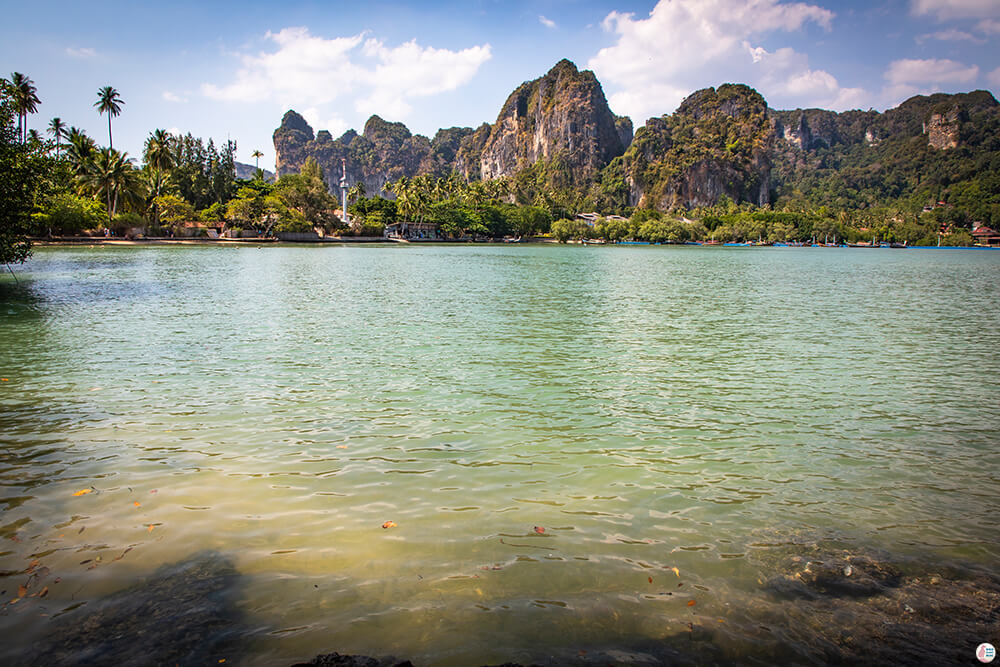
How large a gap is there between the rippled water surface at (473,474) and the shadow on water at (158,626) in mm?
137

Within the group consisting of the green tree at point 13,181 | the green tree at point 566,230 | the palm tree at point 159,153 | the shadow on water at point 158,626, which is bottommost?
the shadow on water at point 158,626

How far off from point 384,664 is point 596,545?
97.1 inches

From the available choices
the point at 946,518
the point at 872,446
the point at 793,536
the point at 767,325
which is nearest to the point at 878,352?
the point at 767,325

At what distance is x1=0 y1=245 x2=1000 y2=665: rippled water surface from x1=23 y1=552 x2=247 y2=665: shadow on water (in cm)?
14

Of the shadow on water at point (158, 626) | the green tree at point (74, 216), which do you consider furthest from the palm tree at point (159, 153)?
the shadow on water at point (158, 626)

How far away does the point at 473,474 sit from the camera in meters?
7.44

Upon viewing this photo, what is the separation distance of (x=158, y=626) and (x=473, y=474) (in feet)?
12.7

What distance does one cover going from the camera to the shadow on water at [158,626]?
3.92 meters

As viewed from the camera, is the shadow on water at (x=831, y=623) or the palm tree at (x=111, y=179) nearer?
the shadow on water at (x=831, y=623)

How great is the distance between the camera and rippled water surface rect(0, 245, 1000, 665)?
4641mm

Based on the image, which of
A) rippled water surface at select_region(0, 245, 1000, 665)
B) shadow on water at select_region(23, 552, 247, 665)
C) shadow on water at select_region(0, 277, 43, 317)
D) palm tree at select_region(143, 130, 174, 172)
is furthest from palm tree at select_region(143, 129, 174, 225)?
shadow on water at select_region(23, 552, 247, 665)

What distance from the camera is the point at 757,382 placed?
512 inches

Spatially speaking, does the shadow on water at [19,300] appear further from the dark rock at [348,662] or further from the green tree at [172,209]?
the green tree at [172,209]

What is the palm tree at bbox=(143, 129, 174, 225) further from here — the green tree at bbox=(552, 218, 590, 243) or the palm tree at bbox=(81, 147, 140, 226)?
the green tree at bbox=(552, 218, 590, 243)
